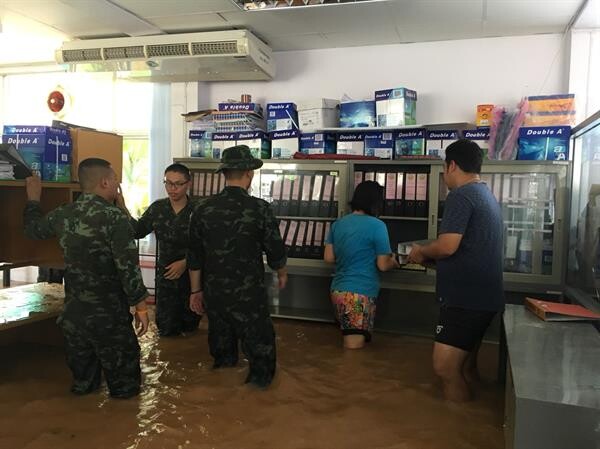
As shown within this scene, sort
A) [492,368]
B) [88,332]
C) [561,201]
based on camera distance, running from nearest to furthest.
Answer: [88,332] < [492,368] < [561,201]

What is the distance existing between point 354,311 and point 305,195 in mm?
1295

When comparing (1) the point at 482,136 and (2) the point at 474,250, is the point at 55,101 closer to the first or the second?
(1) the point at 482,136

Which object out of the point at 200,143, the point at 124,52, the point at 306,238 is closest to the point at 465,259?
the point at 306,238

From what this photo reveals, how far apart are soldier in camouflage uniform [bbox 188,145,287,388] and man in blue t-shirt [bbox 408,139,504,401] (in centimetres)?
90

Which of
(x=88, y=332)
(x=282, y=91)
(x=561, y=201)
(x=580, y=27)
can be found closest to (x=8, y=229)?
(x=88, y=332)

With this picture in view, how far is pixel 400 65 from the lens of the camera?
451 centimetres

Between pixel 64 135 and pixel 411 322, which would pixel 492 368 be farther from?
pixel 64 135

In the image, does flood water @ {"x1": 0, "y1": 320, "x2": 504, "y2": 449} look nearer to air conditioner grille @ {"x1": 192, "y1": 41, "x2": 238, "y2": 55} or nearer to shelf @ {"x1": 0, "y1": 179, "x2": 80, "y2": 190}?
shelf @ {"x1": 0, "y1": 179, "x2": 80, "y2": 190}

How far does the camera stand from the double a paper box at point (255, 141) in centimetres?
452

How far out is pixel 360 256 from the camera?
11.8ft

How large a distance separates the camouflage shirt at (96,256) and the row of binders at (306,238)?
6.56 feet

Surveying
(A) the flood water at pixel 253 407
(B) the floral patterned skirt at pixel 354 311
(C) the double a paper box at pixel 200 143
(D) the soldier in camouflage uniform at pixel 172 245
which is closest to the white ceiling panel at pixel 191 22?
(C) the double a paper box at pixel 200 143

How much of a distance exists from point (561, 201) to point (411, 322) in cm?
158

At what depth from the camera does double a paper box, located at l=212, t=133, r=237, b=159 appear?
15.1 ft
